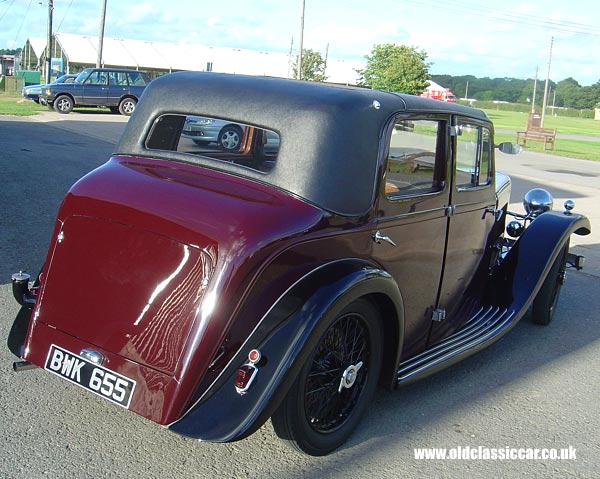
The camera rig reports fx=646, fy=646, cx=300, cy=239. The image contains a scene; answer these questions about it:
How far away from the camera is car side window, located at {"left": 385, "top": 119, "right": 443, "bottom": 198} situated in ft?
11.1

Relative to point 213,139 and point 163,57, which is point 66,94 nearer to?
point 213,139

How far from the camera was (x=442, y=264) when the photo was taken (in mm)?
3855

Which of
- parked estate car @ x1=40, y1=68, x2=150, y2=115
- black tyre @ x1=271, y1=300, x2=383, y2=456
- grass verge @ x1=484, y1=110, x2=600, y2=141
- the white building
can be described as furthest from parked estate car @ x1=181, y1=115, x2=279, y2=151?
the white building

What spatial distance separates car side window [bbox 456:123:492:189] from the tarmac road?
3.94 feet

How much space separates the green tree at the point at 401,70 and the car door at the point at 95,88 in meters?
21.1

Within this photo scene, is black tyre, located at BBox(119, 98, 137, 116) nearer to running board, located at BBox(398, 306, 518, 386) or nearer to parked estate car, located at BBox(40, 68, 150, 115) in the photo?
parked estate car, located at BBox(40, 68, 150, 115)

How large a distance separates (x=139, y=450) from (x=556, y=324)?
363 cm

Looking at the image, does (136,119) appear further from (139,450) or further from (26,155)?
(26,155)

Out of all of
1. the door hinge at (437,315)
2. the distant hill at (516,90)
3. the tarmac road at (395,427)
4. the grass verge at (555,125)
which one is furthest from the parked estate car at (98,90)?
the distant hill at (516,90)

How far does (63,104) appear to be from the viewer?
23328 millimetres

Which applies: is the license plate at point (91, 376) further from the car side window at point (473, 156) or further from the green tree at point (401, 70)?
the green tree at point (401, 70)

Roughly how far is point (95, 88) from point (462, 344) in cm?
2240

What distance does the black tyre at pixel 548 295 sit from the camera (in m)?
4.97

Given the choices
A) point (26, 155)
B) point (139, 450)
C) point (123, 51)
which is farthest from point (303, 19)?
point (139, 450)
